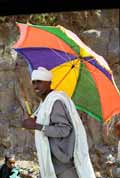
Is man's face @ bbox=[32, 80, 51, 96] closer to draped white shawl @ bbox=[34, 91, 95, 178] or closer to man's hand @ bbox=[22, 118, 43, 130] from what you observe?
draped white shawl @ bbox=[34, 91, 95, 178]

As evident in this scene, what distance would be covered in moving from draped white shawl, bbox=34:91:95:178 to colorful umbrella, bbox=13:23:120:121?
21.0 inches

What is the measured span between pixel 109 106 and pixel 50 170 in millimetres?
992

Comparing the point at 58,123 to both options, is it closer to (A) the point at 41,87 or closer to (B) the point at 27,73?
(A) the point at 41,87

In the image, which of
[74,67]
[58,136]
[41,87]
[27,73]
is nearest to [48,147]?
→ [58,136]

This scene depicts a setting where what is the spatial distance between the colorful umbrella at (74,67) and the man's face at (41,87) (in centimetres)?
50

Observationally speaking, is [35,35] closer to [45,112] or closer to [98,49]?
[45,112]

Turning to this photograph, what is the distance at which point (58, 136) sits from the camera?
4094 mm

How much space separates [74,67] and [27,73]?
27.4ft

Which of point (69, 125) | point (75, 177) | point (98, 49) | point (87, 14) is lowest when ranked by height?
point (75, 177)

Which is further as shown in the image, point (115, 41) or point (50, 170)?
point (115, 41)

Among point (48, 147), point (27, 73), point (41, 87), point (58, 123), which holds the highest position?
point (27, 73)

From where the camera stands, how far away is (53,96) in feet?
13.8

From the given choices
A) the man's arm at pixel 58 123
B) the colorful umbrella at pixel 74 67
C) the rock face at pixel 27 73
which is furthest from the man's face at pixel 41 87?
the rock face at pixel 27 73

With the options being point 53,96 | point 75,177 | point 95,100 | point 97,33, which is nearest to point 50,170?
point 75,177
